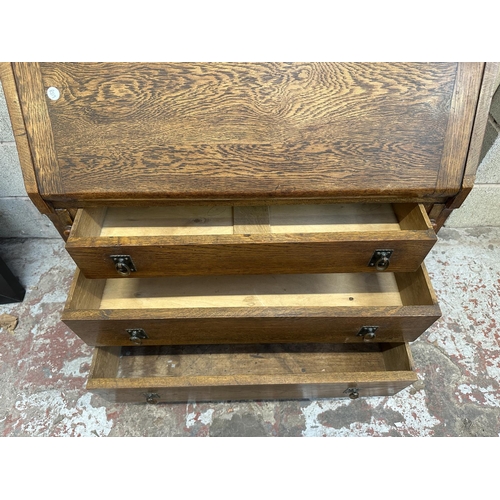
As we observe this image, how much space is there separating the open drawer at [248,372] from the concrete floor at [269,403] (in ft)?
0.27

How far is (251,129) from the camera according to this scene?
83 cm

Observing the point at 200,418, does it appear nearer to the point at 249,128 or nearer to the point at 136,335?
the point at 136,335

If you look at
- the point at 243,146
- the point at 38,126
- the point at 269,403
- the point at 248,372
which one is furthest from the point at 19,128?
the point at 269,403

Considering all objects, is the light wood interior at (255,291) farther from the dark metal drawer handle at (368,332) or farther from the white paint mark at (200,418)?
the white paint mark at (200,418)

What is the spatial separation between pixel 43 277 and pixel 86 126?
0.90 meters

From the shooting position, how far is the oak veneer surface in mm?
820

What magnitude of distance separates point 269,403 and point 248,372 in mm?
140

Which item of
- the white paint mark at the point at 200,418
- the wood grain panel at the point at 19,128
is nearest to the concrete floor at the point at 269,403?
the white paint mark at the point at 200,418

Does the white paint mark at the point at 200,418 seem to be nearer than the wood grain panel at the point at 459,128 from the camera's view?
No

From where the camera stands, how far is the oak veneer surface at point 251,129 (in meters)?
0.82

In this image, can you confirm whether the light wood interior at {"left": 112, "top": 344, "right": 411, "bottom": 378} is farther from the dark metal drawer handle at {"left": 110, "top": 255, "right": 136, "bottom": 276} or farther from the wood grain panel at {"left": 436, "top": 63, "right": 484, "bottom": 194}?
the wood grain panel at {"left": 436, "top": 63, "right": 484, "bottom": 194}

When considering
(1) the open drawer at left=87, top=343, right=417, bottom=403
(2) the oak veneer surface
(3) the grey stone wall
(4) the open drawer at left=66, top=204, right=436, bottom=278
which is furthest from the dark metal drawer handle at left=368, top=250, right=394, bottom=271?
(3) the grey stone wall

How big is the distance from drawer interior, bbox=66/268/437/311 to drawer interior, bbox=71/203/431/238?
0.17 m

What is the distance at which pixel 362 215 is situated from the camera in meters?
1.04
